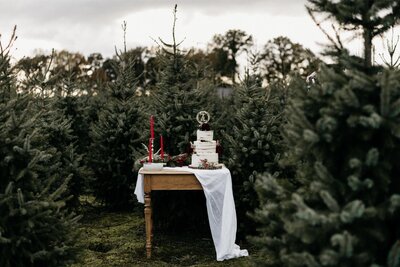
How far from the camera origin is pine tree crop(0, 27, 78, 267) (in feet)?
15.3

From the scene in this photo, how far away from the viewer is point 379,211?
3619 millimetres

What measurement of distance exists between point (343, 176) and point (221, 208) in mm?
3500

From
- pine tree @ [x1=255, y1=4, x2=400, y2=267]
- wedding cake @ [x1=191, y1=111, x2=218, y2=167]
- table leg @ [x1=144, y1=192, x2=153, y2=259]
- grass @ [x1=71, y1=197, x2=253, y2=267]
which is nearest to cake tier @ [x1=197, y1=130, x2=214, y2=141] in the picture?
wedding cake @ [x1=191, y1=111, x2=218, y2=167]

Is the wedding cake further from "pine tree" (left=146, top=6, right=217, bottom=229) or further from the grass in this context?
the grass

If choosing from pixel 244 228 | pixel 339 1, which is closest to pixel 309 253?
pixel 339 1

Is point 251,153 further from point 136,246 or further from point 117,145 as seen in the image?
point 117,145

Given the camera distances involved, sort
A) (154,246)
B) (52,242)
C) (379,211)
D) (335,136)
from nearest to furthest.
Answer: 1. (379,211)
2. (335,136)
3. (52,242)
4. (154,246)

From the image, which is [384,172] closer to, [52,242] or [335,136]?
[335,136]

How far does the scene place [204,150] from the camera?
7625 mm

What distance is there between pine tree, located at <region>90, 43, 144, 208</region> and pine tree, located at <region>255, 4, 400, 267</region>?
6776mm

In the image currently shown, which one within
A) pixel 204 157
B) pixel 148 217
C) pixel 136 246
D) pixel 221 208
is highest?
pixel 204 157

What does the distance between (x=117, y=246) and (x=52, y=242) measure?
317 centimetres

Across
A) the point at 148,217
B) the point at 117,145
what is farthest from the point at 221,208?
the point at 117,145

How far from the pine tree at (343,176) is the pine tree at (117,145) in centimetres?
678
